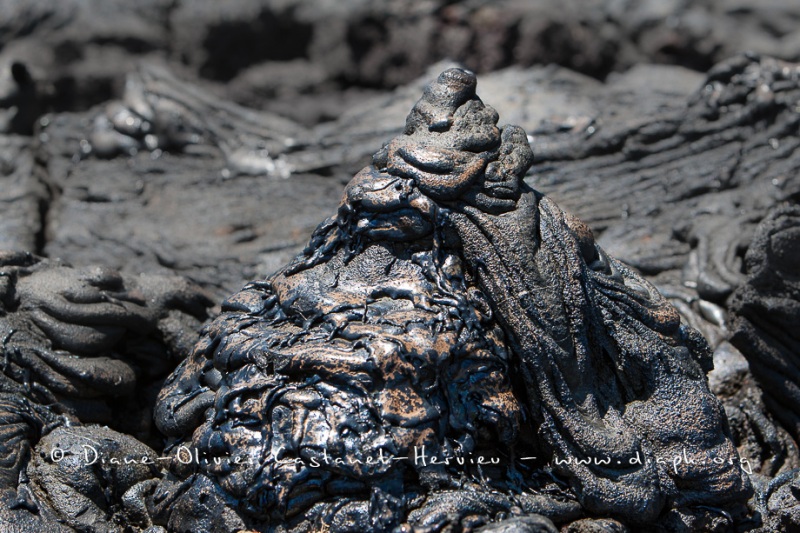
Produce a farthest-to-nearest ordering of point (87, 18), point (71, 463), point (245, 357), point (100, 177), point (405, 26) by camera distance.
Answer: point (405, 26) < point (87, 18) < point (100, 177) < point (71, 463) < point (245, 357)

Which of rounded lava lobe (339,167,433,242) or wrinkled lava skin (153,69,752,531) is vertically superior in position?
rounded lava lobe (339,167,433,242)

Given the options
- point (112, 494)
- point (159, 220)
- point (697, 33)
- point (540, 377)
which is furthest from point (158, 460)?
point (697, 33)

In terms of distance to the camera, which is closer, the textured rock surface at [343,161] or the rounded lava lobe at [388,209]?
the rounded lava lobe at [388,209]

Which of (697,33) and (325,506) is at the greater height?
(697,33)

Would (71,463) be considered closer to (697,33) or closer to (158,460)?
(158,460)

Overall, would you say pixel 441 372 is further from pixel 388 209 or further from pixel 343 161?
pixel 343 161

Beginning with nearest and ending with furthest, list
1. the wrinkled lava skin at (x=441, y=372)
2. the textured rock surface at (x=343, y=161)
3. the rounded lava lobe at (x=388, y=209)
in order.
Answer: the wrinkled lava skin at (x=441, y=372)
the rounded lava lobe at (x=388, y=209)
the textured rock surface at (x=343, y=161)

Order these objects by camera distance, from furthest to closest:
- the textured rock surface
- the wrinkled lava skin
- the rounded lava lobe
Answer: the textured rock surface
the rounded lava lobe
the wrinkled lava skin

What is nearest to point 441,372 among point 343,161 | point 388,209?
point 388,209
